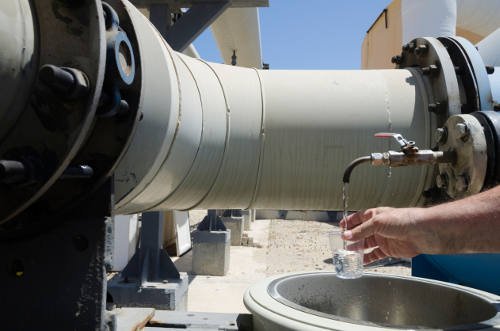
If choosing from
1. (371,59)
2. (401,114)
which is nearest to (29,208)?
(401,114)

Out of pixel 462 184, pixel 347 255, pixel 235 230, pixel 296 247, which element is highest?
pixel 462 184

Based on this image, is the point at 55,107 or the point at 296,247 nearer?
the point at 55,107

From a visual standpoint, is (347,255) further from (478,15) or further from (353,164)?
(478,15)

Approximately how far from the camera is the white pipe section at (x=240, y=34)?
3.38 metres

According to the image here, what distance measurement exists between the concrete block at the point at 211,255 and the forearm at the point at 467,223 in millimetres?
3600

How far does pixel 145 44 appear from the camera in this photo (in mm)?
734

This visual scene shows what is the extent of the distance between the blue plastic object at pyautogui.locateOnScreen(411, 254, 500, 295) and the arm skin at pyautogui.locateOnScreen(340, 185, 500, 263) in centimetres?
51

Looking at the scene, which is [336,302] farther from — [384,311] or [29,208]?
[29,208]

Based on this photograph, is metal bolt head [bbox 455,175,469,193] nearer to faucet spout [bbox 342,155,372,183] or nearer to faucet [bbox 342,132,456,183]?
faucet [bbox 342,132,456,183]

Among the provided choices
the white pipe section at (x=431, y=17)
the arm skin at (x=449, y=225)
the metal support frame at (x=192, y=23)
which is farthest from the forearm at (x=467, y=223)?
the white pipe section at (x=431, y=17)

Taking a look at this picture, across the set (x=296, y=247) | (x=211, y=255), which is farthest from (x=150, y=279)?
(x=296, y=247)

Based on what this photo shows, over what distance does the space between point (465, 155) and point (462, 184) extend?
6 centimetres

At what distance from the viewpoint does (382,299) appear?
1.17m

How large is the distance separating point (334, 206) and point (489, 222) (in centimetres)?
47
